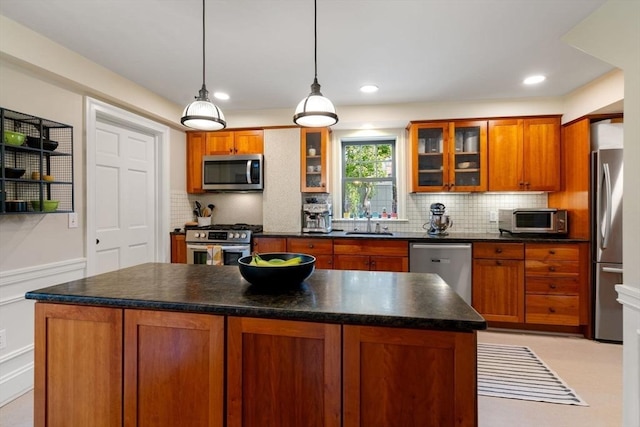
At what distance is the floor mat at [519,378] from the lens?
2246mm

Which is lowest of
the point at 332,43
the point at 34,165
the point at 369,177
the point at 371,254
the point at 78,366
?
the point at 78,366

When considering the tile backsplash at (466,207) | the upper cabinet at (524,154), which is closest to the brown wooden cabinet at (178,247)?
the tile backsplash at (466,207)

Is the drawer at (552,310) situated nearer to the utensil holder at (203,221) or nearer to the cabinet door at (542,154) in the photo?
the cabinet door at (542,154)

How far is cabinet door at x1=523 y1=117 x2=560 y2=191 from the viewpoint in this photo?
11.5 ft

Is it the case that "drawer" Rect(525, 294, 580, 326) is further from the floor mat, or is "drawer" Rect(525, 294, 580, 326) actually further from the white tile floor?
the floor mat

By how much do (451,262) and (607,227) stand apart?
139 cm

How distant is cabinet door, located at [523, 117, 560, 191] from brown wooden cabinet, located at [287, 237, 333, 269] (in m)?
2.24

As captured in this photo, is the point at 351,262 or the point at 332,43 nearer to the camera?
the point at 332,43

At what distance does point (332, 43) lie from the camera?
93.9 inches

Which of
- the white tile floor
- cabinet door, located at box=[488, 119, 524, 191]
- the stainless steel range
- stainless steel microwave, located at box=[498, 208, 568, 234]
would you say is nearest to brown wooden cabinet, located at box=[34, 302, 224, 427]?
the white tile floor

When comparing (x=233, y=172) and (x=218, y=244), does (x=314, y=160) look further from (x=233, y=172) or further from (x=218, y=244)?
(x=218, y=244)

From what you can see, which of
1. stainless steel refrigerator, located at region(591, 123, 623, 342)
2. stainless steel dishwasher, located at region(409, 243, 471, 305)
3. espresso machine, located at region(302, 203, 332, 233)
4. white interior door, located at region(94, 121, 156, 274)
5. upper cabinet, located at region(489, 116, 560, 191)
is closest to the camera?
stainless steel refrigerator, located at region(591, 123, 623, 342)

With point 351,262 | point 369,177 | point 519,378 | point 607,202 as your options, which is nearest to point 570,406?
point 519,378

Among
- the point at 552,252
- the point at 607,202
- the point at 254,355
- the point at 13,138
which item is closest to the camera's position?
the point at 254,355
